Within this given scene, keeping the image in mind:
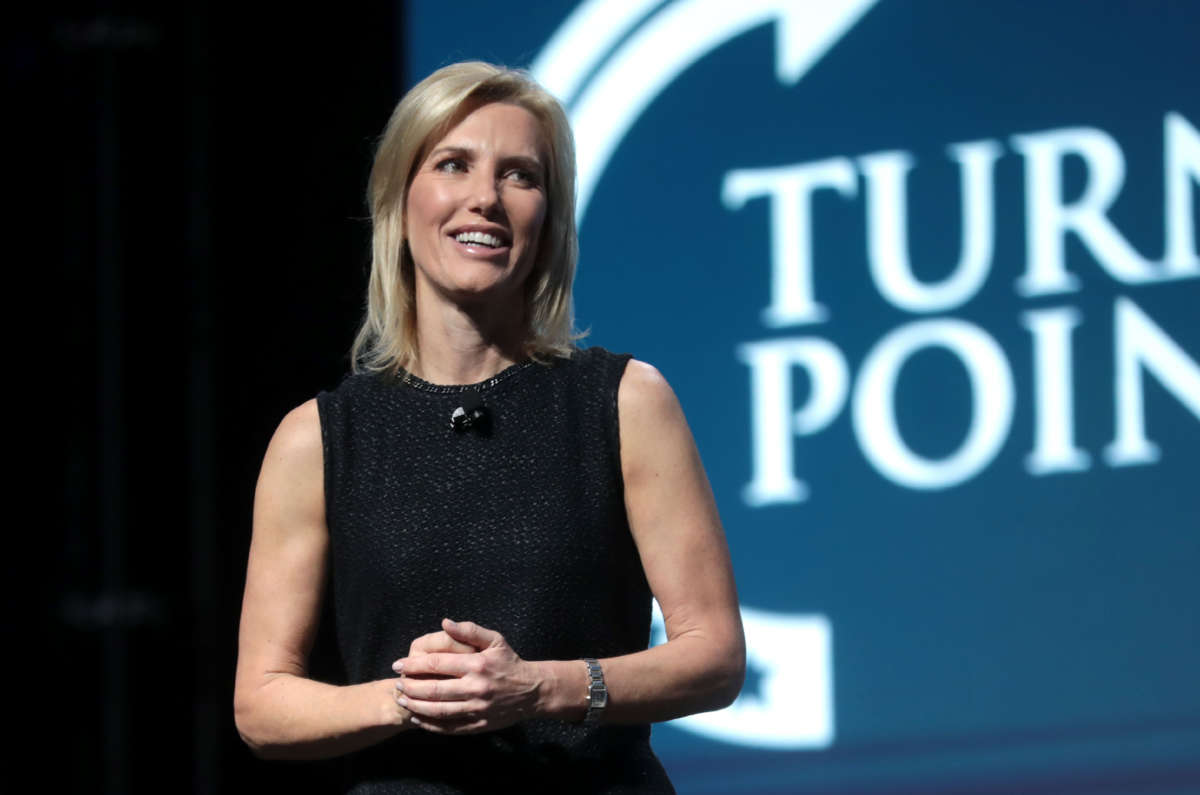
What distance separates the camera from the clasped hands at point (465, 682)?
126cm

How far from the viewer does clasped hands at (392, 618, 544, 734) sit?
126 cm

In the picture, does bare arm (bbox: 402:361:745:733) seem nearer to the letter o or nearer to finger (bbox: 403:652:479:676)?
finger (bbox: 403:652:479:676)

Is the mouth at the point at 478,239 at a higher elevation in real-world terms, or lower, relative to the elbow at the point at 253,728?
higher

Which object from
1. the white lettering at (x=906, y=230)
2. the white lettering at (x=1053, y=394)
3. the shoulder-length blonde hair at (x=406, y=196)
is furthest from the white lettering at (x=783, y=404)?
the shoulder-length blonde hair at (x=406, y=196)

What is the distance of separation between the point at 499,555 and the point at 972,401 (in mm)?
1581

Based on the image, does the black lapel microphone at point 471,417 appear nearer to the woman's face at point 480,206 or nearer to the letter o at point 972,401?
the woman's face at point 480,206

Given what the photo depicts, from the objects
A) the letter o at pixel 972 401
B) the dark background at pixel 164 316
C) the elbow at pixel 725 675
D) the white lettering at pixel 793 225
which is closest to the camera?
the elbow at pixel 725 675

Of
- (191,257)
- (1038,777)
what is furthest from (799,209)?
(191,257)

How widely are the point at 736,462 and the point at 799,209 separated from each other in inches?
20.5

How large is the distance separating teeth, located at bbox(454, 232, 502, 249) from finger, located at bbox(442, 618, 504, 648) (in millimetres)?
398

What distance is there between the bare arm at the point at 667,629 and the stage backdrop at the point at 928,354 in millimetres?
1387

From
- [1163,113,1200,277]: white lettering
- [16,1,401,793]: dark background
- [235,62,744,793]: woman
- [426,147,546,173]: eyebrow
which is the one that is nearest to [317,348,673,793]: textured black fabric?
[235,62,744,793]: woman

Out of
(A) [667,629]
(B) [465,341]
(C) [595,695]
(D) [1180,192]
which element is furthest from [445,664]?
(D) [1180,192]

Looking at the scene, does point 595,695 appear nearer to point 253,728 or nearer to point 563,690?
point 563,690
